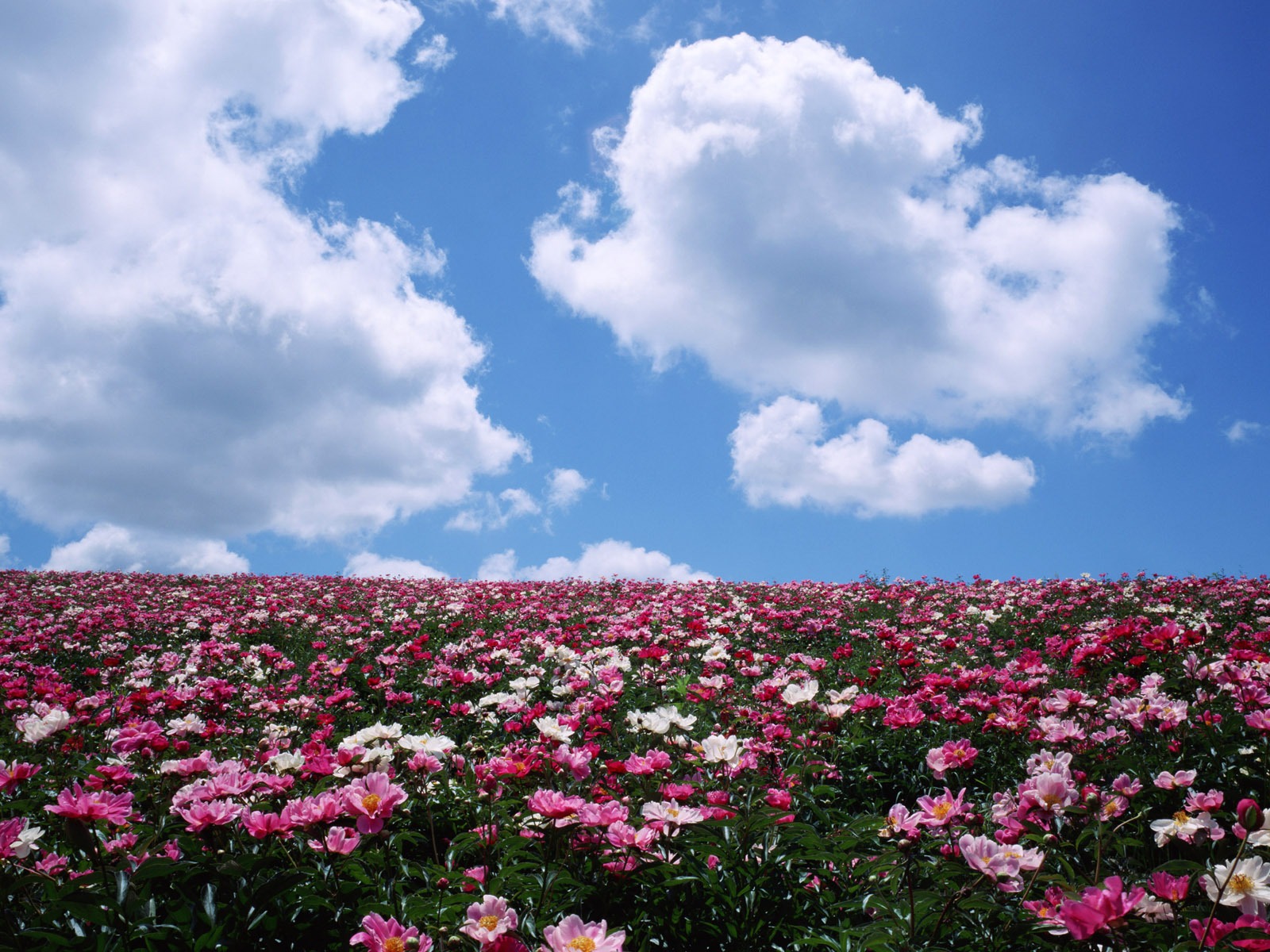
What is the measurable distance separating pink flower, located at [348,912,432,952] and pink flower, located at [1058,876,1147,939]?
1752 mm

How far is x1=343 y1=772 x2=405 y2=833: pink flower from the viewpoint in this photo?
2.41 metres

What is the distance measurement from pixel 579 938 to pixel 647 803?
2.51 feet

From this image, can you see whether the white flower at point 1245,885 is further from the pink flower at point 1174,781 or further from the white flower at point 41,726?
the white flower at point 41,726

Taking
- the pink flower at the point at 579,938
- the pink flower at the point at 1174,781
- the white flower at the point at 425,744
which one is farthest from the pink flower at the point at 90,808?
the pink flower at the point at 1174,781

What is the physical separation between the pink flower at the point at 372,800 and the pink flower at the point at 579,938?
28.6 inches

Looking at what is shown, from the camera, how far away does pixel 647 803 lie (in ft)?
9.09

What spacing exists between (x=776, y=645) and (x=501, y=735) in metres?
4.93

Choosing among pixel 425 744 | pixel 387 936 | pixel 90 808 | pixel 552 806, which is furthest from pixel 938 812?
pixel 90 808

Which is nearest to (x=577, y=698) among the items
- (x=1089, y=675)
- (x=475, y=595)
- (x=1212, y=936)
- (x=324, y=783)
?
(x=324, y=783)

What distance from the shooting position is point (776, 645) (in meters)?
10.1

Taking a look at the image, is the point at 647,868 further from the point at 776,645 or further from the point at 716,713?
the point at 776,645

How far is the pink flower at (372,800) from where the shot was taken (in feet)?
7.91

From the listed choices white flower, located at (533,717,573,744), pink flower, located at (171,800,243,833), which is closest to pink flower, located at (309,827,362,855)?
pink flower, located at (171,800,243,833)

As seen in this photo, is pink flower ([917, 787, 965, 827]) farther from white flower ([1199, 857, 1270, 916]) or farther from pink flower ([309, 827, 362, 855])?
pink flower ([309, 827, 362, 855])
